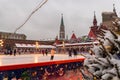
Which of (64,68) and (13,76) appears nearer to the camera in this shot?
(13,76)

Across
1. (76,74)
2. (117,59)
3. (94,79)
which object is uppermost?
(117,59)

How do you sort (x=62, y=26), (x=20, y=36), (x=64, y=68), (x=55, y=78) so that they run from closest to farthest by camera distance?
(x=55, y=78) < (x=64, y=68) < (x=20, y=36) < (x=62, y=26)

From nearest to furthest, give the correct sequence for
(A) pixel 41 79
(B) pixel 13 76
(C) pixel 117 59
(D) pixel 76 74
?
(C) pixel 117 59, (B) pixel 13 76, (A) pixel 41 79, (D) pixel 76 74

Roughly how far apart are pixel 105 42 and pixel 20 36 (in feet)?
298

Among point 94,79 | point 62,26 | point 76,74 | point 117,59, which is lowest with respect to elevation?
point 76,74

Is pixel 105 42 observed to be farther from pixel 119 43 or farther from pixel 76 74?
pixel 76 74

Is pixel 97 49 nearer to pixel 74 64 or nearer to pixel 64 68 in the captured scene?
pixel 64 68

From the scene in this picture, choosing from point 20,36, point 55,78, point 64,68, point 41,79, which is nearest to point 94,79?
point 41,79

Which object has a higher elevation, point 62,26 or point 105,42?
point 62,26

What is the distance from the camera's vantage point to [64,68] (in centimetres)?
704

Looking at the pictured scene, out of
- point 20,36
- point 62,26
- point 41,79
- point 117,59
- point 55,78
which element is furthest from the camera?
point 62,26

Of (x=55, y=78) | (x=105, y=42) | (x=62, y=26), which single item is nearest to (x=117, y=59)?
(x=105, y=42)

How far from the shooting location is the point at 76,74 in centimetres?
752

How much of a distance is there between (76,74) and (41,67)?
1734 mm
